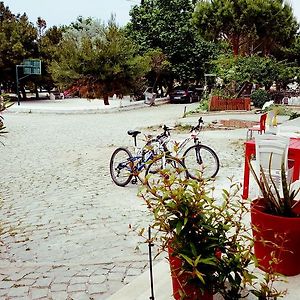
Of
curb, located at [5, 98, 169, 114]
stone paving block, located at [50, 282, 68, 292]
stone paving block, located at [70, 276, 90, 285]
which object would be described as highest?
curb, located at [5, 98, 169, 114]

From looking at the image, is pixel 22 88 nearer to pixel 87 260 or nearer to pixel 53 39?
pixel 53 39

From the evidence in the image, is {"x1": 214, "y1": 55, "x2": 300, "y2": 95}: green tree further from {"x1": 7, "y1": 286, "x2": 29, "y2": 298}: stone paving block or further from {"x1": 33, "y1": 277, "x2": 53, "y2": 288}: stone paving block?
{"x1": 7, "y1": 286, "x2": 29, "y2": 298}: stone paving block

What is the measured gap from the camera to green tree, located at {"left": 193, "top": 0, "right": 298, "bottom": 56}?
828 inches

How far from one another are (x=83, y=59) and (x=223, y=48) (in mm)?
9920

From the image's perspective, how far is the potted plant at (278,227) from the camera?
2.22 metres

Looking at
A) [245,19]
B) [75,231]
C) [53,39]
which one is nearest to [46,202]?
[75,231]

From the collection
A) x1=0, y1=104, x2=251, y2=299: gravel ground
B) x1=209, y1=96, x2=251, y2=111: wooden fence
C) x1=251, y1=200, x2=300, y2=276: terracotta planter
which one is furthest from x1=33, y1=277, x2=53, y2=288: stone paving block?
x1=209, y1=96, x2=251, y2=111: wooden fence

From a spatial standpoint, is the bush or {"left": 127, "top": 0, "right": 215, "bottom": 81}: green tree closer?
the bush

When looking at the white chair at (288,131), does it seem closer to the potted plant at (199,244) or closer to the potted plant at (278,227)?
the potted plant at (278,227)

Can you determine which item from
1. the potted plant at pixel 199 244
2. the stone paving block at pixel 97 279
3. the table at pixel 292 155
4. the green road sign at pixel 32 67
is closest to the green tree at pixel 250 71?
the green road sign at pixel 32 67

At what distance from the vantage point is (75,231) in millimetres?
4176

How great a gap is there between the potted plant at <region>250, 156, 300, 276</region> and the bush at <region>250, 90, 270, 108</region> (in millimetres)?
17415

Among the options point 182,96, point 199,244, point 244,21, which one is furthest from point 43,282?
point 182,96

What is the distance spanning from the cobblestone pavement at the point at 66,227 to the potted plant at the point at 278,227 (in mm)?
1212
